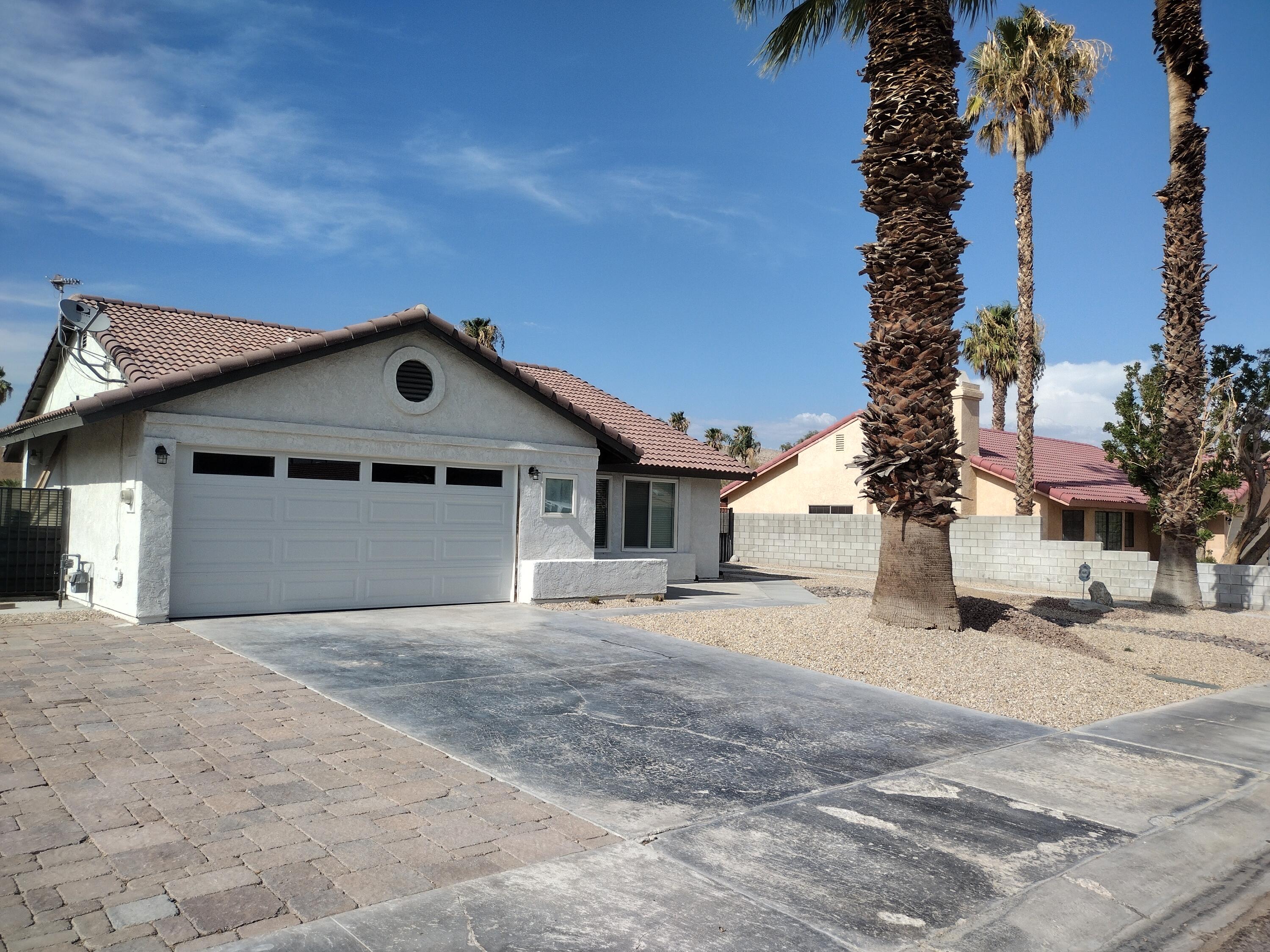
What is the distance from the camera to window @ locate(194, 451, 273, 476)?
12047mm

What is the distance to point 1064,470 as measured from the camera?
30750 mm

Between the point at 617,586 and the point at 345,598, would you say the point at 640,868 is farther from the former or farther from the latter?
the point at 617,586

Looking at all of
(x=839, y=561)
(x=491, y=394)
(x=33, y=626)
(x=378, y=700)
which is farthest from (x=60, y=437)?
(x=839, y=561)

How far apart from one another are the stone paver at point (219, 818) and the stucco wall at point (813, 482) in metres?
25.0

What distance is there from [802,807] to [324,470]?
9593mm

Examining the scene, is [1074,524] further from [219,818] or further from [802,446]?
[219,818]

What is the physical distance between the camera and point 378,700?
26.0ft

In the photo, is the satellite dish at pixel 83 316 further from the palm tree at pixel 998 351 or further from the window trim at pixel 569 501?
the palm tree at pixel 998 351

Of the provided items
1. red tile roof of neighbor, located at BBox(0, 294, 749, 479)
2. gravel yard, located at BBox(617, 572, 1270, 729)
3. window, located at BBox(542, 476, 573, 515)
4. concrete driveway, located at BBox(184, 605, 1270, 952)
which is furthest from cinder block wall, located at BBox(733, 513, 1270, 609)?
concrete driveway, located at BBox(184, 605, 1270, 952)

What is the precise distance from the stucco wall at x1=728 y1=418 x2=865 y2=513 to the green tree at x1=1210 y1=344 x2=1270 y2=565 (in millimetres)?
11195

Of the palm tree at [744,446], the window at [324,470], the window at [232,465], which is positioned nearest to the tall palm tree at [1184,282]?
the window at [324,470]

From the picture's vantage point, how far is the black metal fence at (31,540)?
14016 mm

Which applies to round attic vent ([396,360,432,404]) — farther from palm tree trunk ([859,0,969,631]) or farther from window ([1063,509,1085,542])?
window ([1063,509,1085,542])

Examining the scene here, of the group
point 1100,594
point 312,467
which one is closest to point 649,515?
point 312,467
